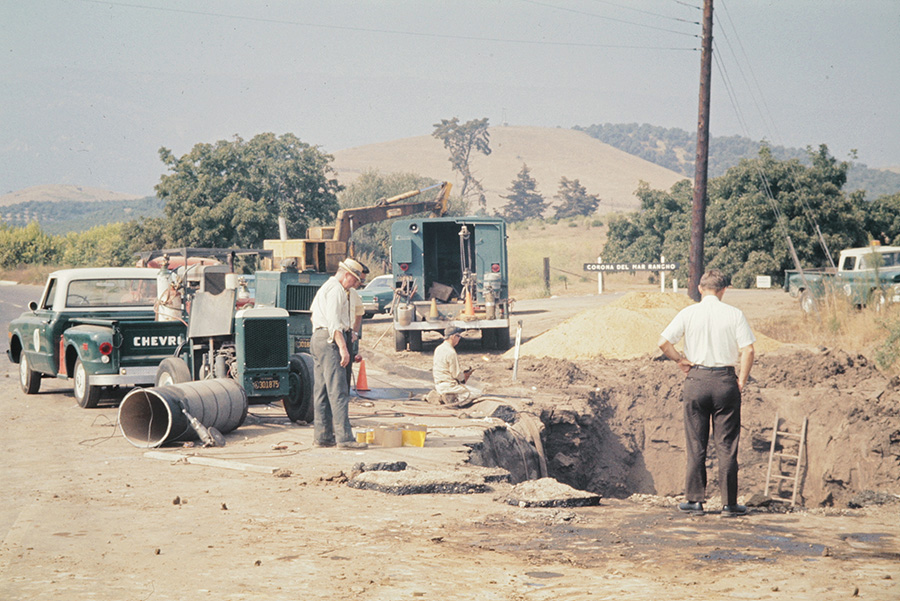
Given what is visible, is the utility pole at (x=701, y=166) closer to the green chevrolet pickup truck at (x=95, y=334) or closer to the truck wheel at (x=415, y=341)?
the truck wheel at (x=415, y=341)

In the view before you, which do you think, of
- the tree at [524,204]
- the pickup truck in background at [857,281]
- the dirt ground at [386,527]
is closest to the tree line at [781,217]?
the pickup truck in background at [857,281]

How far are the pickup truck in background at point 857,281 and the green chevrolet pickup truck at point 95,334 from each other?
1496 centimetres

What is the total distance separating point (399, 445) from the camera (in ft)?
33.0

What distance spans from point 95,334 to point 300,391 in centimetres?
305

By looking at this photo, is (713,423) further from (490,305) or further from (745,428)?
(490,305)

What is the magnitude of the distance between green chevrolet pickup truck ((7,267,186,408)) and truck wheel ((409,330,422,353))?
7828 millimetres

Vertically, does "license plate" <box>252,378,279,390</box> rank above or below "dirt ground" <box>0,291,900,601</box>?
above

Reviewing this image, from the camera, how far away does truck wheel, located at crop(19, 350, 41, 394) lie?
14.4 m

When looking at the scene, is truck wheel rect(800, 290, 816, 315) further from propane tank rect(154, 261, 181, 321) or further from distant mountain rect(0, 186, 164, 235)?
distant mountain rect(0, 186, 164, 235)

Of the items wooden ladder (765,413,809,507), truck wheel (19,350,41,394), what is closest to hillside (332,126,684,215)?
wooden ladder (765,413,809,507)

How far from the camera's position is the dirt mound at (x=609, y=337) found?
62.0ft

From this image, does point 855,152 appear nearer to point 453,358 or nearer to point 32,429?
point 453,358

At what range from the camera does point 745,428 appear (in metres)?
14.3

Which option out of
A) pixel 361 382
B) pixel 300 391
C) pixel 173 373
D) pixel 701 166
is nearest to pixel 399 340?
pixel 361 382
